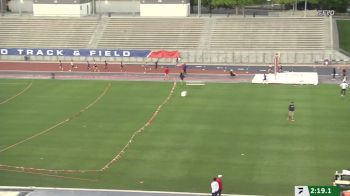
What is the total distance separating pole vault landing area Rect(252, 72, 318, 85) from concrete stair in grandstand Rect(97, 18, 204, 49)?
19.3 metres

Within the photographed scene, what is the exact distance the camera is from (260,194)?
110 ft

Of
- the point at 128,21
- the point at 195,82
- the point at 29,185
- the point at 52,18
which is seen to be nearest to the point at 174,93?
the point at 195,82

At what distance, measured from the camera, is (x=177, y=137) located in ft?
145

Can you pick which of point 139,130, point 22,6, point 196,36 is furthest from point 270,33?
point 22,6

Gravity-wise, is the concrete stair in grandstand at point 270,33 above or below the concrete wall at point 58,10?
below

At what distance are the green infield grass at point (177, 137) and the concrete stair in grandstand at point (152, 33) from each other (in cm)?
2266

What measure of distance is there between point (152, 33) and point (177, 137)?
1802 inches

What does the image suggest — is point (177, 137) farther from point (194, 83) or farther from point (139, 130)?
point (194, 83)

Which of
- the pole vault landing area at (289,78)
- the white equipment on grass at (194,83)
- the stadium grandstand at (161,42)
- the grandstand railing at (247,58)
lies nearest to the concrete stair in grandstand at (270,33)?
the stadium grandstand at (161,42)

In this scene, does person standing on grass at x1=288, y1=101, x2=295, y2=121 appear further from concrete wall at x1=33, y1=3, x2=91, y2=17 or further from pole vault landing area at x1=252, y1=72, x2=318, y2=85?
concrete wall at x1=33, y1=3, x2=91, y2=17

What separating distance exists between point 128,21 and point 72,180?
58.1 meters

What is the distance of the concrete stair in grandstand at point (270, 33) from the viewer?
83.2 metres

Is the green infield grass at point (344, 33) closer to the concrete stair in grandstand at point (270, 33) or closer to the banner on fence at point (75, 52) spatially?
the concrete stair in grandstand at point (270, 33)

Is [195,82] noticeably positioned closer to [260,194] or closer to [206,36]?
[206,36]
